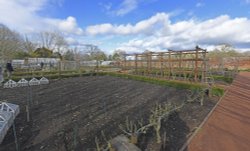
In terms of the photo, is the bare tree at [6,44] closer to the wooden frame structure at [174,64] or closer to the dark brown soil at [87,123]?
the wooden frame structure at [174,64]

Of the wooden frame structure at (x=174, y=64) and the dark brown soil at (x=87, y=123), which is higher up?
the wooden frame structure at (x=174, y=64)

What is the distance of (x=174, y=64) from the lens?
51.4 feet

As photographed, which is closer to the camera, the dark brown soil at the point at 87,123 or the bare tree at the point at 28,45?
the dark brown soil at the point at 87,123

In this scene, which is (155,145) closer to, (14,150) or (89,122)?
(89,122)

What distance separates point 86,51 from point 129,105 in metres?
54.3

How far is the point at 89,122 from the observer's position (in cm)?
618

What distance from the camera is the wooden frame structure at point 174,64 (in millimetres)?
12578

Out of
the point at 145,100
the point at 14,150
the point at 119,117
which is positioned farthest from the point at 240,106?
the point at 14,150

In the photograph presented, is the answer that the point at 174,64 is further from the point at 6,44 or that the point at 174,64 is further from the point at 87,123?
the point at 6,44

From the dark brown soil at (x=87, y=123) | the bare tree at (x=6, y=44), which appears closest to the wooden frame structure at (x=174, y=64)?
the dark brown soil at (x=87, y=123)

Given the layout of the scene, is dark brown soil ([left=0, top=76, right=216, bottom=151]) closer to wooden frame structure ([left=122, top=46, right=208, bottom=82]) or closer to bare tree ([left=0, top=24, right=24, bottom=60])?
wooden frame structure ([left=122, top=46, right=208, bottom=82])

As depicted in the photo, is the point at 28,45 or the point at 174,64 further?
Answer: the point at 28,45

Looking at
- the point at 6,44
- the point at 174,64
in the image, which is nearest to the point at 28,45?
the point at 6,44

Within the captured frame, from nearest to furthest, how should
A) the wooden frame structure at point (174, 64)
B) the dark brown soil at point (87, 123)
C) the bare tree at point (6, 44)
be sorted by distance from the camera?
the dark brown soil at point (87, 123), the wooden frame structure at point (174, 64), the bare tree at point (6, 44)
